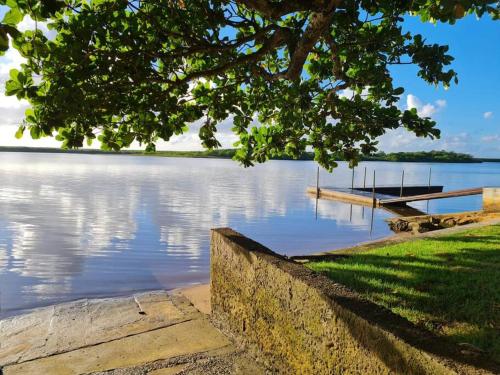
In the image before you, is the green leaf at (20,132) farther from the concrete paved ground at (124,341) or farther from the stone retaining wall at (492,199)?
the stone retaining wall at (492,199)

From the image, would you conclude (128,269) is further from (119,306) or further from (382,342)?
(382,342)

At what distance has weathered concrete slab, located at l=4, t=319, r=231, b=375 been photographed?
4.80 m

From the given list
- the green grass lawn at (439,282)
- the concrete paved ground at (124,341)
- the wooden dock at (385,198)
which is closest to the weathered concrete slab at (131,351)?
the concrete paved ground at (124,341)

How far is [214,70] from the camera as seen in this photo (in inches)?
254

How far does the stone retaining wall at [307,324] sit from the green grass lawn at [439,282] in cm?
158

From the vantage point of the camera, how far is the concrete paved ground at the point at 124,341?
4598 mm

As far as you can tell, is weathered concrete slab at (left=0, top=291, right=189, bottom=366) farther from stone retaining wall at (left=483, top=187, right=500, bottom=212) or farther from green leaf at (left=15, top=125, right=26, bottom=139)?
stone retaining wall at (left=483, top=187, right=500, bottom=212)

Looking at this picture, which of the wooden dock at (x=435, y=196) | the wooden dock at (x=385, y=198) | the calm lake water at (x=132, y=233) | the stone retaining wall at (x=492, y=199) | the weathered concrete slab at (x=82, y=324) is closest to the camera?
the weathered concrete slab at (x=82, y=324)

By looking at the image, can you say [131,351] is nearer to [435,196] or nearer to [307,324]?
[307,324]

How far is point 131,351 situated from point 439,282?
171 inches

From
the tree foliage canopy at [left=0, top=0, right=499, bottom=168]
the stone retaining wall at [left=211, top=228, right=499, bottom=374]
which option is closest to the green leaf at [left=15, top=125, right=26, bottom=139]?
the tree foliage canopy at [left=0, top=0, right=499, bottom=168]

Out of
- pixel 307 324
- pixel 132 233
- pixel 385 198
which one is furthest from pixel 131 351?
pixel 385 198

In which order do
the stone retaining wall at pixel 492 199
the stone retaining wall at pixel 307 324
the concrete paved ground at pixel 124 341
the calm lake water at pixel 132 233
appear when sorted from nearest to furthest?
the stone retaining wall at pixel 307 324 < the concrete paved ground at pixel 124 341 < the calm lake water at pixel 132 233 < the stone retaining wall at pixel 492 199

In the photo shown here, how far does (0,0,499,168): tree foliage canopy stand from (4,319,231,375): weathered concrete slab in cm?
282
